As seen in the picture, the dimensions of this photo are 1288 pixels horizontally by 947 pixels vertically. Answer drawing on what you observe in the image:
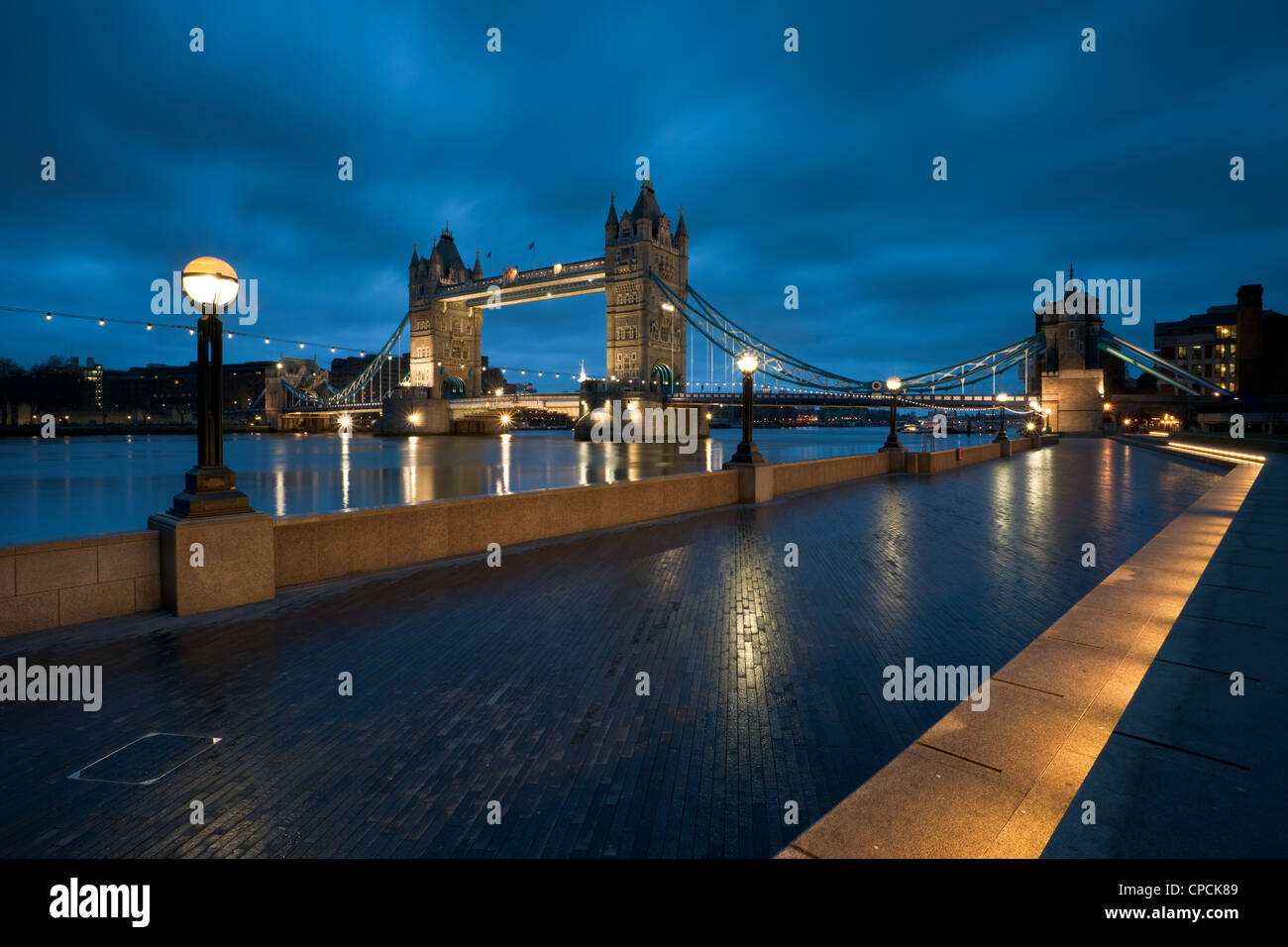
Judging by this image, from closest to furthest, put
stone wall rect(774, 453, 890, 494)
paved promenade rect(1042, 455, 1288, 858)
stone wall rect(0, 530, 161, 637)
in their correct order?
paved promenade rect(1042, 455, 1288, 858) < stone wall rect(0, 530, 161, 637) < stone wall rect(774, 453, 890, 494)

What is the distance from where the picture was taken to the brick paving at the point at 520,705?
9.40 feet

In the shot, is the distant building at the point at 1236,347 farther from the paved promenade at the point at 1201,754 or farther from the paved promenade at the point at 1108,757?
the paved promenade at the point at 1108,757

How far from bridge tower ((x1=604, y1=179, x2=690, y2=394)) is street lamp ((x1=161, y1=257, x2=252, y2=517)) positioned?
83670mm

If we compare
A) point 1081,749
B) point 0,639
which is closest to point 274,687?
point 0,639

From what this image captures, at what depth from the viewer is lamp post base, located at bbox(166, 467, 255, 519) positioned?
19.6ft

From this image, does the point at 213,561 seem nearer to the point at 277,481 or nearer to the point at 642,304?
the point at 277,481

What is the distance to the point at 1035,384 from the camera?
92.9 meters

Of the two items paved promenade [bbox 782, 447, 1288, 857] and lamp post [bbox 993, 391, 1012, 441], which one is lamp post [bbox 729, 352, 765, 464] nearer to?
paved promenade [bbox 782, 447, 1288, 857]

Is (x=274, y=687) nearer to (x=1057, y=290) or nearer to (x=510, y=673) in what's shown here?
(x=510, y=673)

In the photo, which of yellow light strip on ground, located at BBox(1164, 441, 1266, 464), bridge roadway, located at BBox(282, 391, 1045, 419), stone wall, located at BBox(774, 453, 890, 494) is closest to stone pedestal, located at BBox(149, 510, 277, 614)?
stone wall, located at BBox(774, 453, 890, 494)

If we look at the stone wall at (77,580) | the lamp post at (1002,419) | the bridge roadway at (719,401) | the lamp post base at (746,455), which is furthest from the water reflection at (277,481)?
the bridge roadway at (719,401)

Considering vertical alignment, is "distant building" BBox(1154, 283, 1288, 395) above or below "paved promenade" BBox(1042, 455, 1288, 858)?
above

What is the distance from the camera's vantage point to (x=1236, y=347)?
8094cm

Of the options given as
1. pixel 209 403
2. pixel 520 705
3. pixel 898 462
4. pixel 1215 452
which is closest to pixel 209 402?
pixel 209 403
